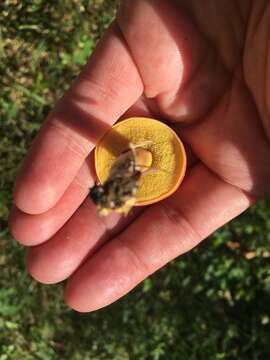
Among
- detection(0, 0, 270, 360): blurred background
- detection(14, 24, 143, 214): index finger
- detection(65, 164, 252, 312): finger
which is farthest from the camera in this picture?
detection(0, 0, 270, 360): blurred background

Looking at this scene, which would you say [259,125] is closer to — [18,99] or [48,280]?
[48,280]

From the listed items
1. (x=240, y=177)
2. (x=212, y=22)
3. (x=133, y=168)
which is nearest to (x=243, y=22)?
(x=212, y=22)

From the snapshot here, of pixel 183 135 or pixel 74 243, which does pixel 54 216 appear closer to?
pixel 74 243

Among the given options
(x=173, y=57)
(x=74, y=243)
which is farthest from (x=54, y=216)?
(x=173, y=57)

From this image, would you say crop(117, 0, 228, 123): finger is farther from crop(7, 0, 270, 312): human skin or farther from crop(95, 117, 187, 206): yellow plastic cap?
crop(95, 117, 187, 206): yellow plastic cap

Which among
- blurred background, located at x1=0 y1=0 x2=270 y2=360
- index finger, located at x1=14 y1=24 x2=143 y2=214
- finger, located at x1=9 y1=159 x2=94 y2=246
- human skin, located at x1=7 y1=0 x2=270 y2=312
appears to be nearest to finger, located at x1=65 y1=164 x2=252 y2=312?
human skin, located at x1=7 y1=0 x2=270 y2=312
